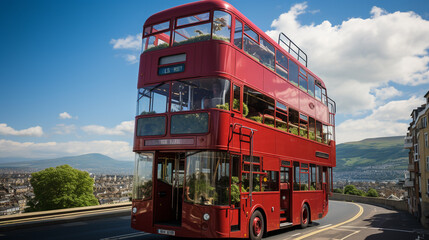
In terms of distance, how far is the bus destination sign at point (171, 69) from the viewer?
9.48 metres

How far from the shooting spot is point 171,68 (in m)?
9.66

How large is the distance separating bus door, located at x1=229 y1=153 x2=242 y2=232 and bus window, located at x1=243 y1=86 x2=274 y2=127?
1.52 metres

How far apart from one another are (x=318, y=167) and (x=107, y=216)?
9.94m

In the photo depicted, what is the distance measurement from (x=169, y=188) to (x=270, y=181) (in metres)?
3.14

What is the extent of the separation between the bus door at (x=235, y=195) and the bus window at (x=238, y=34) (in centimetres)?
312

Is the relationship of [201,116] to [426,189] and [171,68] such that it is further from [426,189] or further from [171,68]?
[426,189]

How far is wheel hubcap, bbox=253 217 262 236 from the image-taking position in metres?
9.88

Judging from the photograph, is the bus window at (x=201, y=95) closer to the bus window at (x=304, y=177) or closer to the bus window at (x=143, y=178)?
the bus window at (x=143, y=178)

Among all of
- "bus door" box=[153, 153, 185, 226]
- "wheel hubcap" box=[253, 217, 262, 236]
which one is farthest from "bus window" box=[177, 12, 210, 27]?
"wheel hubcap" box=[253, 217, 262, 236]

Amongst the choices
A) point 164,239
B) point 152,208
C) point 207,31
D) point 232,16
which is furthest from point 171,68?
point 164,239

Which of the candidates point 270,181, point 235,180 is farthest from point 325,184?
point 235,180

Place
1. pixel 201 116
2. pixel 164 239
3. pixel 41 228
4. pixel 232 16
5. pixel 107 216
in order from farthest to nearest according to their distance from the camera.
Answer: pixel 107 216, pixel 41 228, pixel 164 239, pixel 232 16, pixel 201 116

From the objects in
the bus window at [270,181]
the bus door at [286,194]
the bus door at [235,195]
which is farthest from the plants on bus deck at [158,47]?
the bus door at [286,194]

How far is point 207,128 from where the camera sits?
878 centimetres
